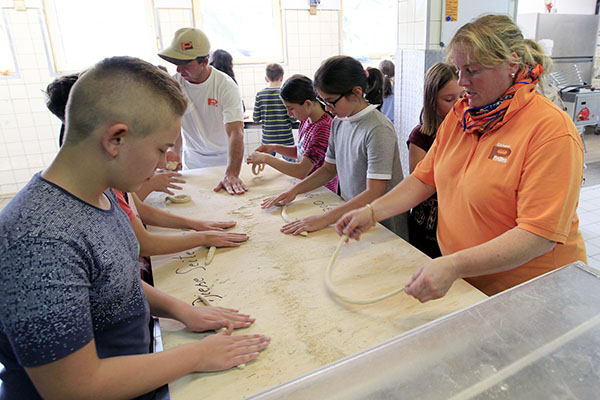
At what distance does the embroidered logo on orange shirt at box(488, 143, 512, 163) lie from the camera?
1089 mm

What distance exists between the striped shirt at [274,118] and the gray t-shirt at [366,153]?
5.89 ft

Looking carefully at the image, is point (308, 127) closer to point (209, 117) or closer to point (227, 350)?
point (209, 117)

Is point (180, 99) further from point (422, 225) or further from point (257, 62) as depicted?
point (257, 62)

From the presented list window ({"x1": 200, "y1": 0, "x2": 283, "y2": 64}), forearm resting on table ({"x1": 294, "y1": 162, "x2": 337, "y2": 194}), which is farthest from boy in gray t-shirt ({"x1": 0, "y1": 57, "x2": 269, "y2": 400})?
window ({"x1": 200, "y1": 0, "x2": 283, "y2": 64})

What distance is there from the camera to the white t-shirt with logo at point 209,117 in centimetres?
275

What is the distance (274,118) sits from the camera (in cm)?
373

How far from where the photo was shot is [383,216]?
4.64 ft

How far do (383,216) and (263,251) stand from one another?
457 millimetres

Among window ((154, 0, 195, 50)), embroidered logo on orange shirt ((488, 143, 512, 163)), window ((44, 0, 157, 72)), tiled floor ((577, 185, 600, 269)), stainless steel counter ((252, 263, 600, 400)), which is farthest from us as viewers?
window ((154, 0, 195, 50))

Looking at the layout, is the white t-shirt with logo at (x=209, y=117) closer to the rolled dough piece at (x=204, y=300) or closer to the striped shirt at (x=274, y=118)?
the striped shirt at (x=274, y=118)

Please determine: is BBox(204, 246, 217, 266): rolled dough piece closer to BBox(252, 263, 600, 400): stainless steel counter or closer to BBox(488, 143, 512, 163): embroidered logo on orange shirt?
BBox(252, 263, 600, 400): stainless steel counter

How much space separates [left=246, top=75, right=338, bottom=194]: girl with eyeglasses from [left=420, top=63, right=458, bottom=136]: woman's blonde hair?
1.94 feet

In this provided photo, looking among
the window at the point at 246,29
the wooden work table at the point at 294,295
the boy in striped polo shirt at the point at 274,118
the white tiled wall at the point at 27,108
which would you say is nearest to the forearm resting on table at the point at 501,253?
the wooden work table at the point at 294,295

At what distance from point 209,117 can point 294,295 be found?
2071 mm
